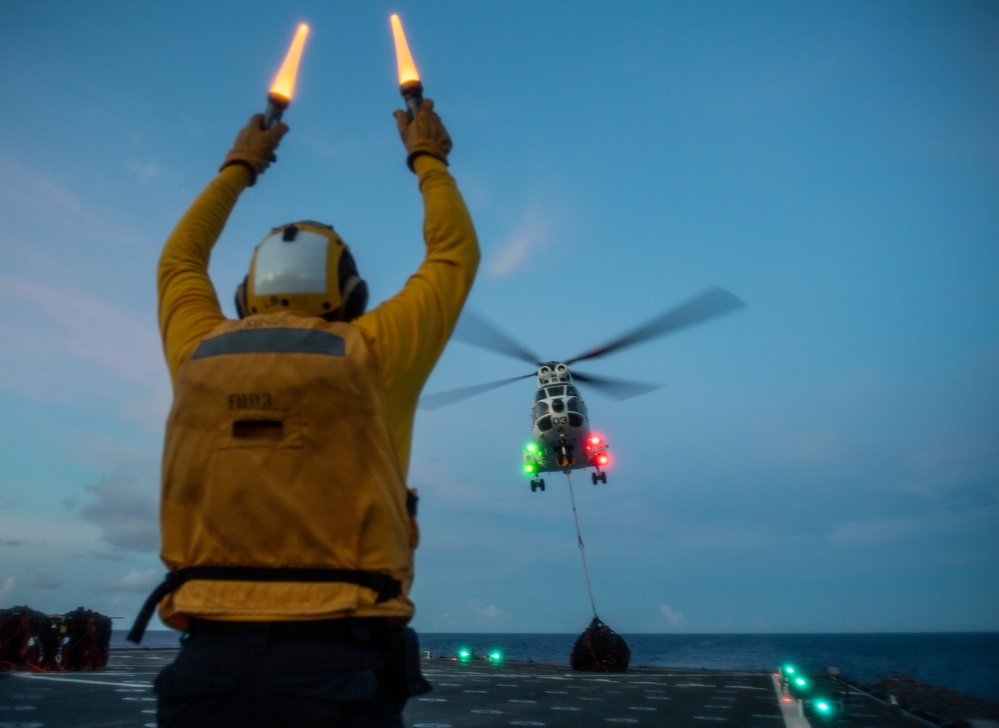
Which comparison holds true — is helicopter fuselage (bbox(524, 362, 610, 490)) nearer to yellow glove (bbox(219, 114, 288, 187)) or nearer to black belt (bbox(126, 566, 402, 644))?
yellow glove (bbox(219, 114, 288, 187))

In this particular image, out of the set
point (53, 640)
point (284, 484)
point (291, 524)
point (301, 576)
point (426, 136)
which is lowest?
→ point (53, 640)

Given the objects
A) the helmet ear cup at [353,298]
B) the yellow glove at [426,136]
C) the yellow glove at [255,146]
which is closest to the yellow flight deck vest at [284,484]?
the helmet ear cup at [353,298]

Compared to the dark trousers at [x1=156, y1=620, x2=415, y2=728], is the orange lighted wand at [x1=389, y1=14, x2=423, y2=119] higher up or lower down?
higher up

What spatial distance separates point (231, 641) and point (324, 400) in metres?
0.70

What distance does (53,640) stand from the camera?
21.0 m

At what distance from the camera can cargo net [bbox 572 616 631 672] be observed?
18.5 metres

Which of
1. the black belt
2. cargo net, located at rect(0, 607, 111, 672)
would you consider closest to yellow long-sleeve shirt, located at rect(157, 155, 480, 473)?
the black belt

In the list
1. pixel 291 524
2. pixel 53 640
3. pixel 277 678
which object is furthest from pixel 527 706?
pixel 53 640

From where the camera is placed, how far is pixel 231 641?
177cm

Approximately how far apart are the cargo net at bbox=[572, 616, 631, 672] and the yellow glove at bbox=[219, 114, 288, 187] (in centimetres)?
1776

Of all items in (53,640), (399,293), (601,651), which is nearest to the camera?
(399,293)

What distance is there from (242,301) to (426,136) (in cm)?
108

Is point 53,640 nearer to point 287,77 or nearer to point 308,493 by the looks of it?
point 287,77

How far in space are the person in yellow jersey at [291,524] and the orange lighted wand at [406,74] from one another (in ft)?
4.16
